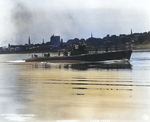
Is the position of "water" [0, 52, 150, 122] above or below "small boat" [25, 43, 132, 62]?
below

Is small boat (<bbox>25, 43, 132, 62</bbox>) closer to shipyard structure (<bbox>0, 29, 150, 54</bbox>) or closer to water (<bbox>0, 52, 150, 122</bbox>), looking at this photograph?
shipyard structure (<bbox>0, 29, 150, 54</bbox>)

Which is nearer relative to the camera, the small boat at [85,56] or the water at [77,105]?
the water at [77,105]

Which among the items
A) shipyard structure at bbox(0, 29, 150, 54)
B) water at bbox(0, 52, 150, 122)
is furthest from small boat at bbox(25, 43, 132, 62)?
water at bbox(0, 52, 150, 122)

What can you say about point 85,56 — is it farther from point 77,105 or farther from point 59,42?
point 77,105

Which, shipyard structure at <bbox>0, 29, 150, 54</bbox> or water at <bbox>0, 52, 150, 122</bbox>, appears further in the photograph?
shipyard structure at <bbox>0, 29, 150, 54</bbox>

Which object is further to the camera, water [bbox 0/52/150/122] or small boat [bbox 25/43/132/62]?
small boat [bbox 25/43/132/62]

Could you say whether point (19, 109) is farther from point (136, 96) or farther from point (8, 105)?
point (136, 96)

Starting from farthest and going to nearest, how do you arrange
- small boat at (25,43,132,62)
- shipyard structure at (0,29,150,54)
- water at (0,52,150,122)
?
small boat at (25,43,132,62)
shipyard structure at (0,29,150,54)
water at (0,52,150,122)

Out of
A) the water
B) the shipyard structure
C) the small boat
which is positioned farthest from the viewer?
the small boat

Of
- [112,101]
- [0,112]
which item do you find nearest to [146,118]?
[112,101]

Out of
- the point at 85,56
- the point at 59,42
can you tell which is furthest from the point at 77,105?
the point at 85,56

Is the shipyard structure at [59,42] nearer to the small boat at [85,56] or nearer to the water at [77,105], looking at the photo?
the small boat at [85,56]

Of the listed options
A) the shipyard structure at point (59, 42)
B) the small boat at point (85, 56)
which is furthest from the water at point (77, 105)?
the small boat at point (85, 56)

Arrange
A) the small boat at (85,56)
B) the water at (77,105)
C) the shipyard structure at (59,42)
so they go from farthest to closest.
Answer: the small boat at (85,56) → the shipyard structure at (59,42) → the water at (77,105)
